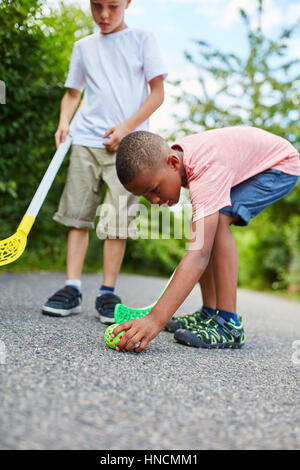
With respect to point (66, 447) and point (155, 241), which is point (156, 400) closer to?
point (66, 447)

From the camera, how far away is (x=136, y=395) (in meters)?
A: 1.15

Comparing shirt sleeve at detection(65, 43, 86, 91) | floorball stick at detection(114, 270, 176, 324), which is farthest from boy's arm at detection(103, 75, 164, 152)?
floorball stick at detection(114, 270, 176, 324)

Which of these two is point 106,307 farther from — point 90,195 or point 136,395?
point 136,395

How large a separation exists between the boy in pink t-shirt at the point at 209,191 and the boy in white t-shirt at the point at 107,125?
1.57 feet

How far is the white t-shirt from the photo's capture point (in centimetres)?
245

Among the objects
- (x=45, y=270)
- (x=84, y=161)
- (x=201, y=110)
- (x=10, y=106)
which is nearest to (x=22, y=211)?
(x=45, y=270)

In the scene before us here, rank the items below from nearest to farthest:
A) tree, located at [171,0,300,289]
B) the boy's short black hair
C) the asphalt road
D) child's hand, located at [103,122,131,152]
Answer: the asphalt road → the boy's short black hair → child's hand, located at [103,122,131,152] → tree, located at [171,0,300,289]

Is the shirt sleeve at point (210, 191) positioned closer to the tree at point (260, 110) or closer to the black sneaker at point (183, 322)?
the black sneaker at point (183, 322)

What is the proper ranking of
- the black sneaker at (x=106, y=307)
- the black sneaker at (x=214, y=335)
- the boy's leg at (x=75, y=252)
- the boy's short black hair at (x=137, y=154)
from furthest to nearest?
the boy's leg at (x=75, y=252) → the black sneaker at (x=106, y=307) → the black sneaker at (x=214, y=335) → the boy's short black hair at (x=137, y=154)

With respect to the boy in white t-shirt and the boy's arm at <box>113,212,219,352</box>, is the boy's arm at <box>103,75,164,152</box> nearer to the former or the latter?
the boy in white t-shirt

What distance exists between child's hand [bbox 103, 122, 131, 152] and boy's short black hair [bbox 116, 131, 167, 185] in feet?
1.53

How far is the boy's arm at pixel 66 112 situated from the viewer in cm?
245

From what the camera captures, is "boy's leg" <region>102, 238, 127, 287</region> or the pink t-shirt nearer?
the pink t-shirt

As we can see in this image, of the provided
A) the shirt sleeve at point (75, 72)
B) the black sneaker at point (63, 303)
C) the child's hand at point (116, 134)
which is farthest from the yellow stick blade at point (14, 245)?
the shirt sleeve at point (75, 72)
